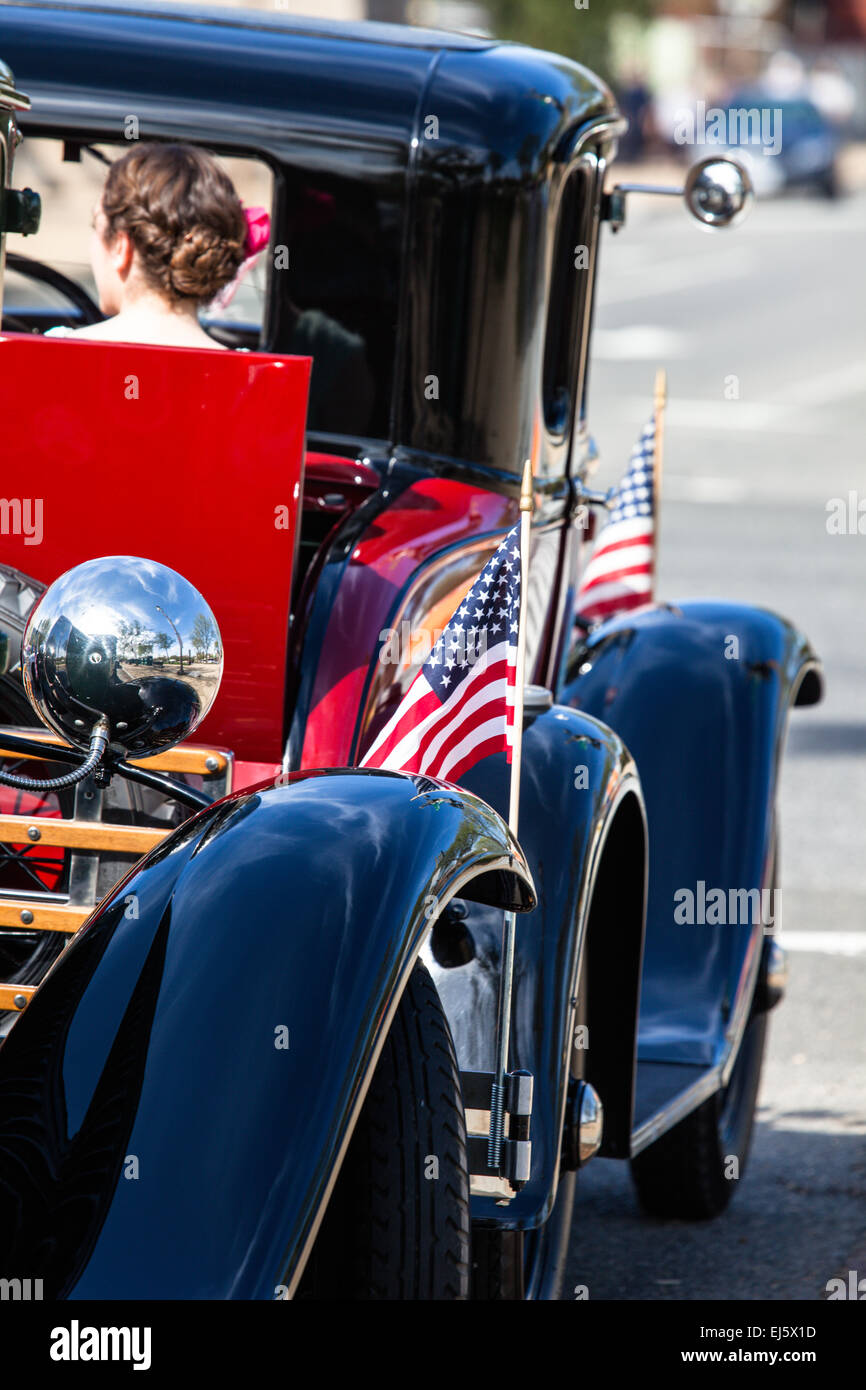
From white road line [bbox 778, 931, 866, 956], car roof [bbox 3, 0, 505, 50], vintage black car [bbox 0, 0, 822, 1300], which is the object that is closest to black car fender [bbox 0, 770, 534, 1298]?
vintage black car [bbox 0, 0, 822, 1300]

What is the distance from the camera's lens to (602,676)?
170 inches

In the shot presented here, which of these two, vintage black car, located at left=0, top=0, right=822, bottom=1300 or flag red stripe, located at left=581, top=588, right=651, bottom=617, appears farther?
flag red stripe, located at left=581, top=588, right=651, bottom=617

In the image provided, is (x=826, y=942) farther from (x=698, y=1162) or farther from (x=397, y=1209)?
(x=397, y=1209)

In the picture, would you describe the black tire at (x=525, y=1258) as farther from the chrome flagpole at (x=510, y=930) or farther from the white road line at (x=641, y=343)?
the white road line at (x=641, y=343)

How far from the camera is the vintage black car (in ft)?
6.86

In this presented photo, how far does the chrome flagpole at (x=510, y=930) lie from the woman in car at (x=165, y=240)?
905 millimetres

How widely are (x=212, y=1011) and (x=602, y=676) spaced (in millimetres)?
2337

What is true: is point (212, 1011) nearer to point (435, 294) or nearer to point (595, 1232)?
point (435, 294)

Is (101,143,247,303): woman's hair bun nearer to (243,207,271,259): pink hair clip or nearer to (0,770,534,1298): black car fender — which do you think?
(243,207,271,259): pink hair clip

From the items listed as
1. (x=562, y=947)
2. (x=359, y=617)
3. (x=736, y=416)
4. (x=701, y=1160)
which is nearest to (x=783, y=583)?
(x=736, y=416)

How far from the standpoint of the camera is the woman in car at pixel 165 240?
10.6 feet

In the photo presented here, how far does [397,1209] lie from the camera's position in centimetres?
226

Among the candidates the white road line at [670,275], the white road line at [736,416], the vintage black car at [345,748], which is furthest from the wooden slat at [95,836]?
the white road line at [670,275]
